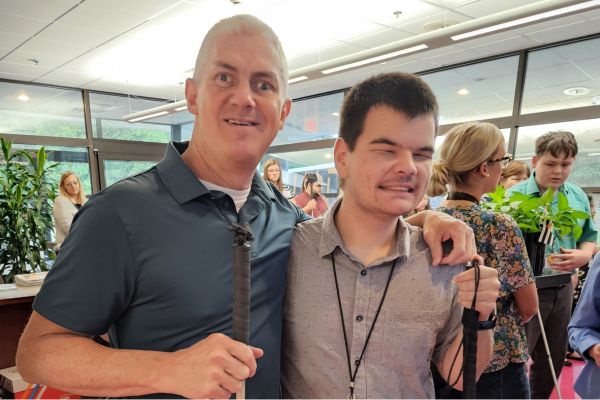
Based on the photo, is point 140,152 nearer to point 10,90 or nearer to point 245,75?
point 10,90

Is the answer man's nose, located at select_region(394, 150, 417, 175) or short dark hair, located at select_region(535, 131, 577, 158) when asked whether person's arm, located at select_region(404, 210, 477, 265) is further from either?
short dark hair, located at select_region(535, 131, 577, 158)

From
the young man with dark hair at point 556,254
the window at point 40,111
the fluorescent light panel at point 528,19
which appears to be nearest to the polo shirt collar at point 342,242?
the young man with dark hair at point 556,254

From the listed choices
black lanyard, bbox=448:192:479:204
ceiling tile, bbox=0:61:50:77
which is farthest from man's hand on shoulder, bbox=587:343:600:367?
ceiling tile, bbox=0:61:50:77

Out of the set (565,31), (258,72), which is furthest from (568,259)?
(565,31)

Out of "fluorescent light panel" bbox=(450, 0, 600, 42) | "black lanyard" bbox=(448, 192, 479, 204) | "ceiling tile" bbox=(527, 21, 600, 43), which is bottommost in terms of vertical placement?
"black lanyard" bbox=(448, 192, 479, 204)

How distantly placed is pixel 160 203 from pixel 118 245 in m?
0.14

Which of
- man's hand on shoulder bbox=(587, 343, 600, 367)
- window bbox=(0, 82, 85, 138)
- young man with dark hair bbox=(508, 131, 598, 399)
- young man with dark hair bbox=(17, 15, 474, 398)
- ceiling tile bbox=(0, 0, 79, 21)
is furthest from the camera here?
window bbox=(0, 82, 85, 138)

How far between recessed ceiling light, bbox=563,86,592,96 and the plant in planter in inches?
245

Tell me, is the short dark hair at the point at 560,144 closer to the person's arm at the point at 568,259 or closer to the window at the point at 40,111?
the person's arm at the point at 568,259

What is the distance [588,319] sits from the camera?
4.94 feet

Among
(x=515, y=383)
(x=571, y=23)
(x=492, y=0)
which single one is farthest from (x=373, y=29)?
(x=515, y=383)

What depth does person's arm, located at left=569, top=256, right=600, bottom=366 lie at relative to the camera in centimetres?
144

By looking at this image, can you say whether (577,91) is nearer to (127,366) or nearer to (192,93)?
(192,93)

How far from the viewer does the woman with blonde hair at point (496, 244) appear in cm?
161
